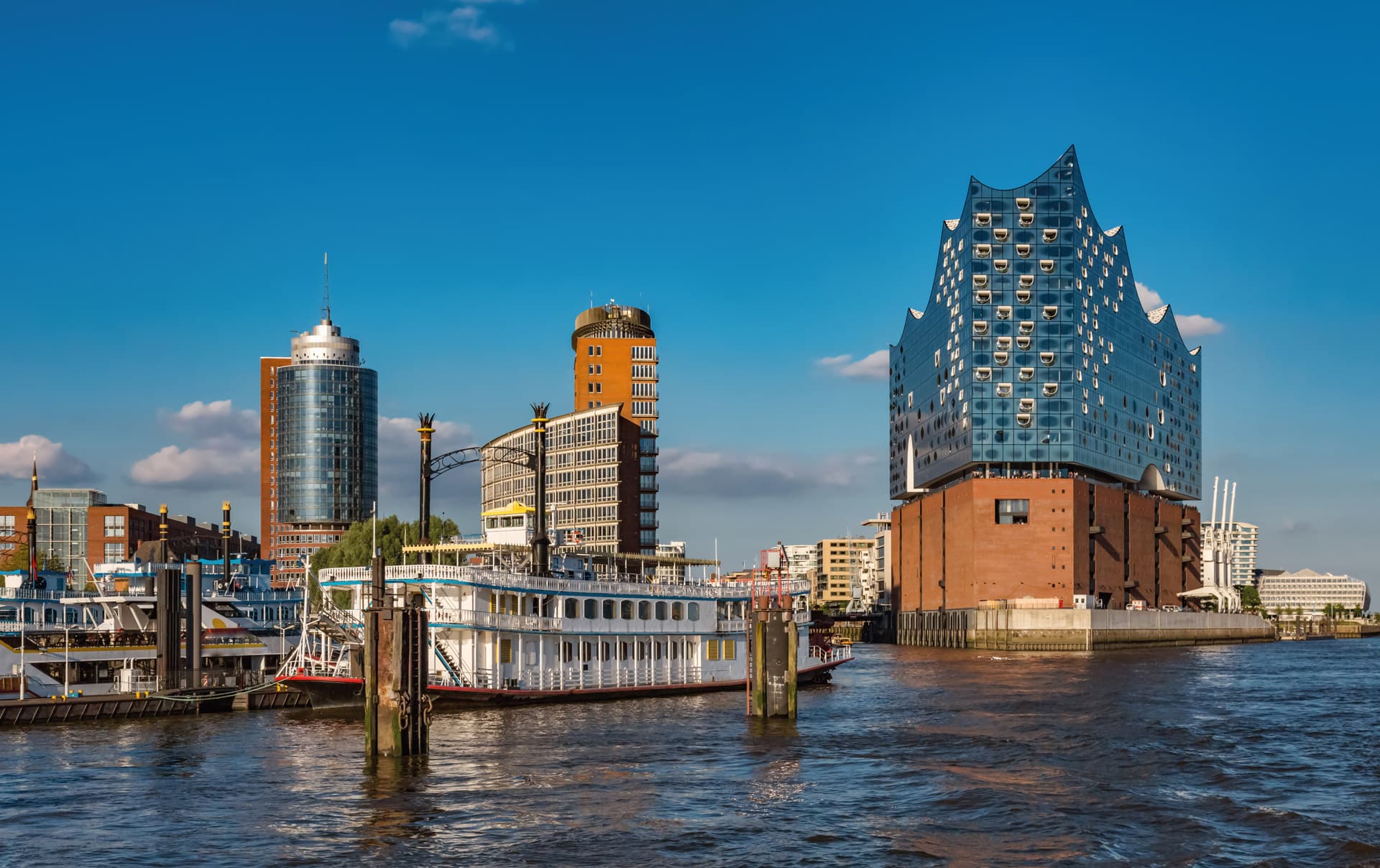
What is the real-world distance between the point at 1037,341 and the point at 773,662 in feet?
380

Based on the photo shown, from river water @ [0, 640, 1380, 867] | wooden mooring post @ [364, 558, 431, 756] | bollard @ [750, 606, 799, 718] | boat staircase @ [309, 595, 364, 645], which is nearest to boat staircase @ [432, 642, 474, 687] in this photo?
river water @ [0, 640, 1380, 867]

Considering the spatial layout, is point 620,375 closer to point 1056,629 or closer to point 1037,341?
point 1037,341

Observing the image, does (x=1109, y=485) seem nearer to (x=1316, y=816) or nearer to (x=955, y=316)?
(x=955, y=316)

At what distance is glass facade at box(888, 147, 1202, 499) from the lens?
162 metres

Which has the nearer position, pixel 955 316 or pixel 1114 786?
pixel 1114 786

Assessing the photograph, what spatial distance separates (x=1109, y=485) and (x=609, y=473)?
6242cm

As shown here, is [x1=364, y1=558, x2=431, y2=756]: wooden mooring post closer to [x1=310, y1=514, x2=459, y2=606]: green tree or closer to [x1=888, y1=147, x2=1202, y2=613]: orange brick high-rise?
[x1=310, y1=514, x2=459, y2=606]: green tree

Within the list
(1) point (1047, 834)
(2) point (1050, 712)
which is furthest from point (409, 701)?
(2) point (1050, 712)

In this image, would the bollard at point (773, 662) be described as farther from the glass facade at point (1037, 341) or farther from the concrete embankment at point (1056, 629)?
the glass facade at point (1037, 341)

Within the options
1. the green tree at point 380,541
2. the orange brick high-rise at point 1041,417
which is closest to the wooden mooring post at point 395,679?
the green tree at point 380,541

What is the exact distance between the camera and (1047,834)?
109 ft

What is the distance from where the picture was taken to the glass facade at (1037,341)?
162m

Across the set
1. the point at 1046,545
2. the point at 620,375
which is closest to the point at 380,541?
the point at 620,375

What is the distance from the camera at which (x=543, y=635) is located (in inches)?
2509
